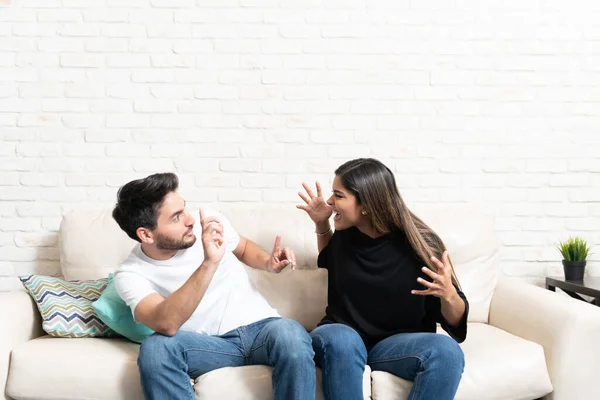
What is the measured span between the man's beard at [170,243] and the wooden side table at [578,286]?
1.48m

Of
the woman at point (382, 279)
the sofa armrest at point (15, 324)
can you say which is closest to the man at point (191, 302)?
the woman at point (382, 279)

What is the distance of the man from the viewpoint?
207 centimetres

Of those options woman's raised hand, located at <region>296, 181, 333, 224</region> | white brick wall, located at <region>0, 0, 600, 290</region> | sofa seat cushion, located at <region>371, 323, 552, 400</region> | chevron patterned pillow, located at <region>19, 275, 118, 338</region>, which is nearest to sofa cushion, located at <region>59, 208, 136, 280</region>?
chevron patterned pillow, located at <region>19, 275, 118, 338</region>

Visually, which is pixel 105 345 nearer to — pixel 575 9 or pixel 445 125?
pixel 445 125

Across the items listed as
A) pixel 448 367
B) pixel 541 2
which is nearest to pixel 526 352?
pixel 448 367

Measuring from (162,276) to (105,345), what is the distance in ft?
0.99

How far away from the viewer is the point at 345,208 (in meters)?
2.38

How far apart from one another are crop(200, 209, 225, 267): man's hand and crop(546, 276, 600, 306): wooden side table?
1407 millimetres

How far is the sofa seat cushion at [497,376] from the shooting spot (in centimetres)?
215

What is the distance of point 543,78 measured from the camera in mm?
3094

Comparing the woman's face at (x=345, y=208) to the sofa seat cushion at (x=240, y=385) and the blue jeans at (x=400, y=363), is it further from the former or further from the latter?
the sofa seat cushion at (x=240, y=385)

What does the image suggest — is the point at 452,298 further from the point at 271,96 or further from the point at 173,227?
the point at 271,96

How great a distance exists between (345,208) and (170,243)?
59 cm

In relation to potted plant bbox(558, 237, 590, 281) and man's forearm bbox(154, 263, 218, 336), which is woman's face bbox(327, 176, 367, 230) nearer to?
man's forearm bbox(154, 263, 218, 336)
